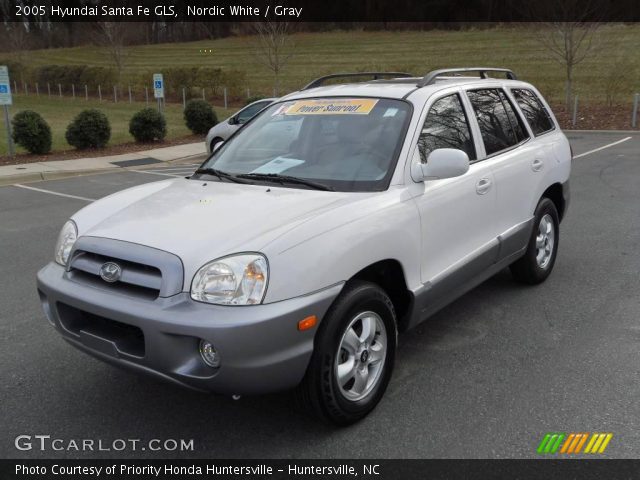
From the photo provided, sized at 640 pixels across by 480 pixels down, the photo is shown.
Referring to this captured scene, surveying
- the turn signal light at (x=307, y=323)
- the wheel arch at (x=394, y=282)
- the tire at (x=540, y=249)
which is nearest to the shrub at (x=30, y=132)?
the tire at (x=540, y=249)

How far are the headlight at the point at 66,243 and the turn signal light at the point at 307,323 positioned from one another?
Answer: 1402 mm

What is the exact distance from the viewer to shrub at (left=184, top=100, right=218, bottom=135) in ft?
64.3

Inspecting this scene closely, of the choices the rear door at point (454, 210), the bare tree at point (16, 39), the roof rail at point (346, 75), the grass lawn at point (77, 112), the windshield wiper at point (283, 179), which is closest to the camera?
the windshield wiper at point (283, 179)

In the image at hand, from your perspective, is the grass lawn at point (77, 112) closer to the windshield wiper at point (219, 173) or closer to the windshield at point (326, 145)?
the windshield wiper at point (219, 173)

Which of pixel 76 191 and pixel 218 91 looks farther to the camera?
pixel 218 91

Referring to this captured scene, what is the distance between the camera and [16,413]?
331 cm

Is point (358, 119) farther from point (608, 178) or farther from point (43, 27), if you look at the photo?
point (43, 27)

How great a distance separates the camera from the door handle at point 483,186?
4062 mm

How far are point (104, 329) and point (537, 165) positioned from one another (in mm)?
3574

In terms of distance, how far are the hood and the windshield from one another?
0.22 m

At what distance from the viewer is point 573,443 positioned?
2971mm

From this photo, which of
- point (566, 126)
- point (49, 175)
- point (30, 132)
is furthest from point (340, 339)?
point (566, 126)

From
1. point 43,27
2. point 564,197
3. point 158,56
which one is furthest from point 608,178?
point 43,27

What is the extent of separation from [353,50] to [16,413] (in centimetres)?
5262
